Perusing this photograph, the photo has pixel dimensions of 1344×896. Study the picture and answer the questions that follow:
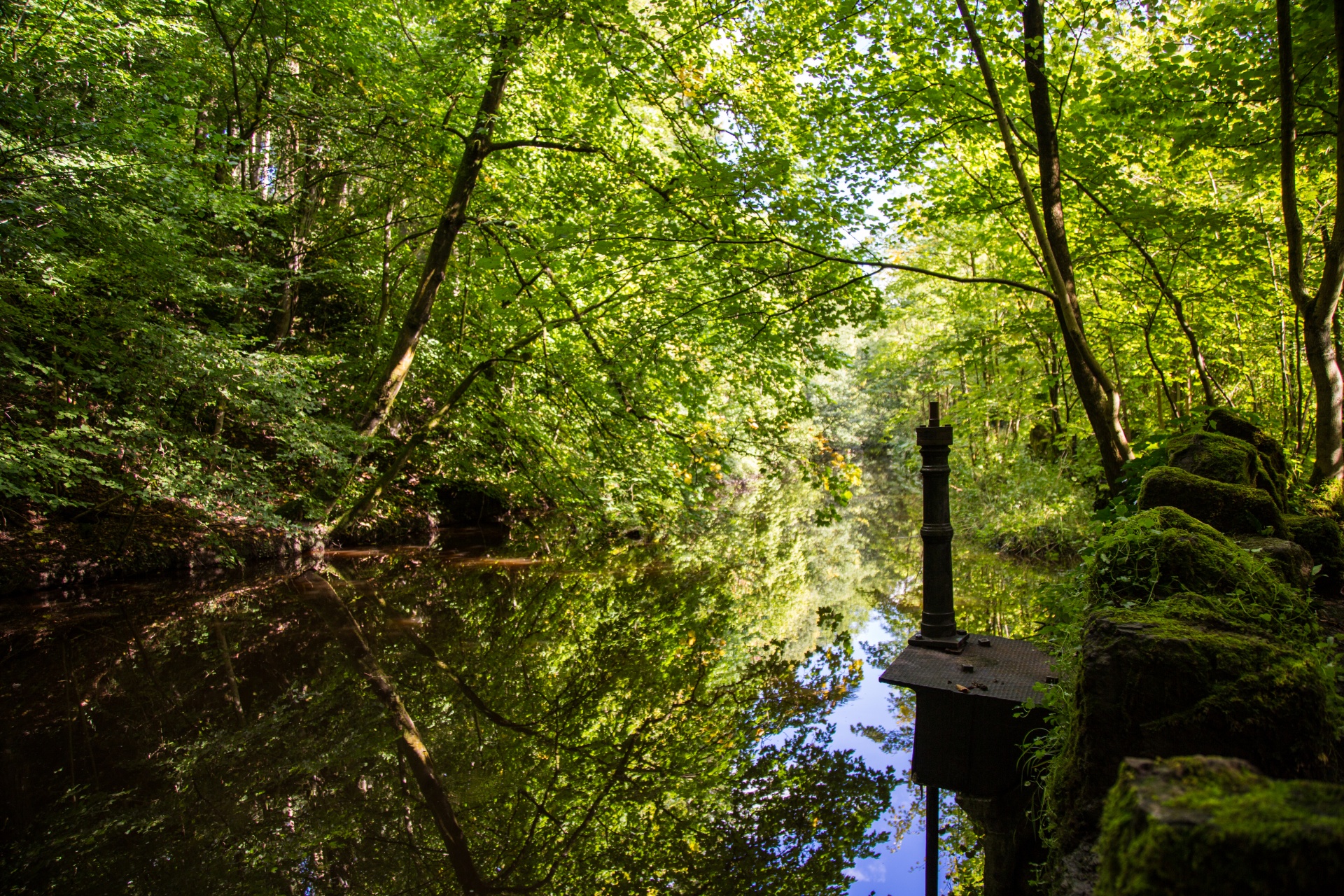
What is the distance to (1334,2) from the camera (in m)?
4.25

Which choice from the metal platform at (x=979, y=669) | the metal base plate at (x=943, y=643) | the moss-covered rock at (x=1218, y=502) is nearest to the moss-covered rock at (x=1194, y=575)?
the metal platform at (x=979, y=669)

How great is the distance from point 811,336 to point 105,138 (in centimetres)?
673

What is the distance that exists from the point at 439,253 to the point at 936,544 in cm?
712

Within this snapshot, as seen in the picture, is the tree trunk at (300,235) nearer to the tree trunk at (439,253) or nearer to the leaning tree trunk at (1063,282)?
the tree trunk at (439,253)

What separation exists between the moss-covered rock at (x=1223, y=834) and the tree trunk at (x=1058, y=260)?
513 centimetres

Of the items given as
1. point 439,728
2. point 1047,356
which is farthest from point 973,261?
point 439,728

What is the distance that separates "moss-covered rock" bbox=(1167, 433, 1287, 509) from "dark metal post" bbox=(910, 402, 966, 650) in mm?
1457

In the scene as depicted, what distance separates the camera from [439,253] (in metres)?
9.09

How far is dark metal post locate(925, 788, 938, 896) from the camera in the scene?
3.39 m

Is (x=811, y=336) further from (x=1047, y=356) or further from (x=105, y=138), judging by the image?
(x=1047, y=356)

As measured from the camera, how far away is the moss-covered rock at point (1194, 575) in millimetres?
2488

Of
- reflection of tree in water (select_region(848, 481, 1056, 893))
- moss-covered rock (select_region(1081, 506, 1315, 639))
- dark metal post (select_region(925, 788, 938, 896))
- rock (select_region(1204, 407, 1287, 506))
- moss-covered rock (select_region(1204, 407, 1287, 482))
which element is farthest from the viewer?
moss-covered rock (select_region(1204, 407, 1287, 482))

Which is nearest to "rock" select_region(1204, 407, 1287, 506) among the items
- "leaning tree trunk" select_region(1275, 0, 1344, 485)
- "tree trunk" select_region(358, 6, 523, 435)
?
"leaning tree trunk" select_region(1275, 0, 1344, 485)

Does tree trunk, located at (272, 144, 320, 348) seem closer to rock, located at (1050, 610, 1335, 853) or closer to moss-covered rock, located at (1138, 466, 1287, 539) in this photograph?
moss-covered rock, located at (1138, 466, 1287, 539)
